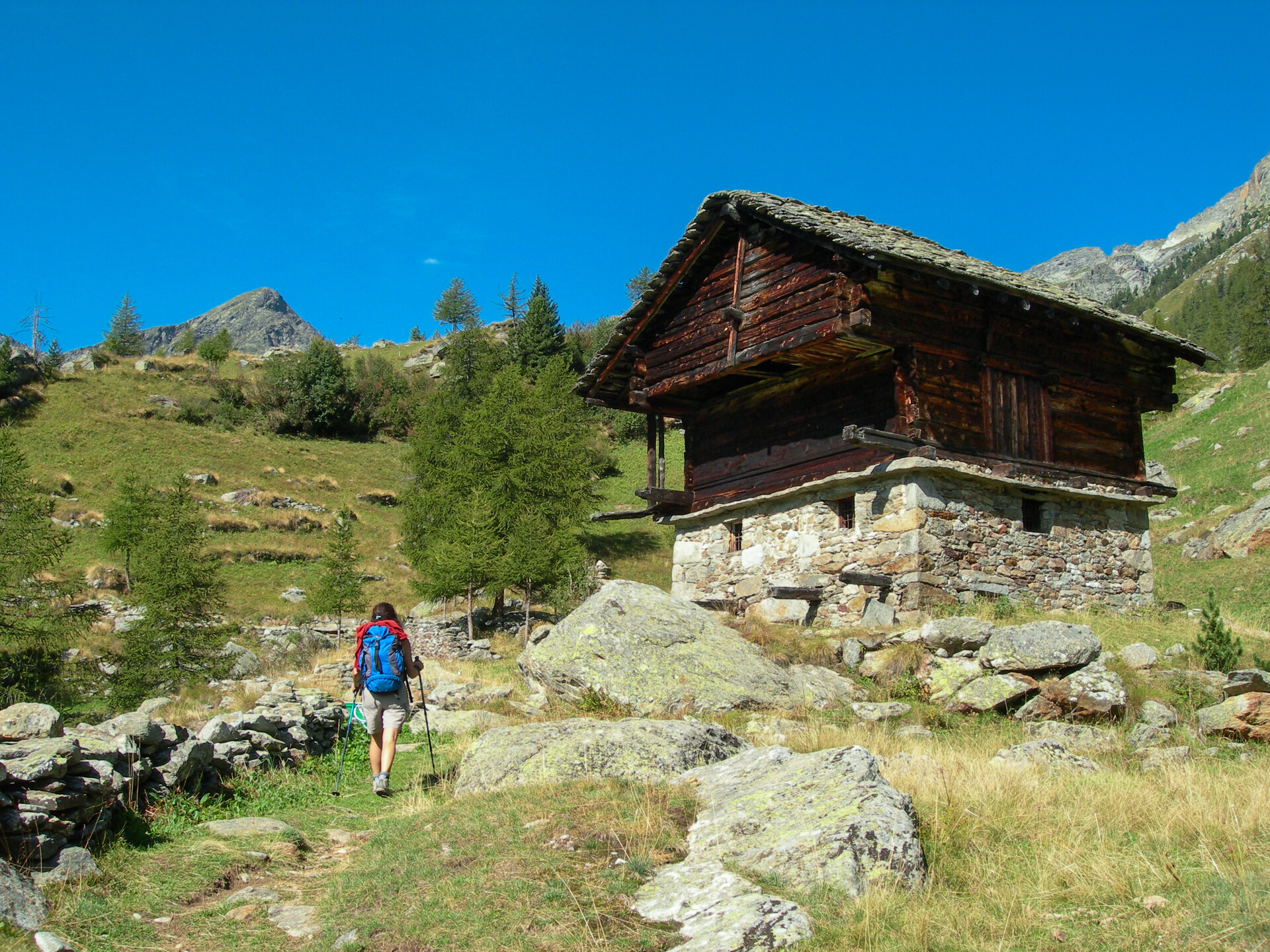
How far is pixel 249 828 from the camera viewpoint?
25.0 ft

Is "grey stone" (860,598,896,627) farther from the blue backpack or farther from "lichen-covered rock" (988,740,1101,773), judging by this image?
the blue backpack

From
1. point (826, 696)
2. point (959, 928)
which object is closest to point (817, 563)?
point (826, 696)

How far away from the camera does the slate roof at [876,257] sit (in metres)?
15.9

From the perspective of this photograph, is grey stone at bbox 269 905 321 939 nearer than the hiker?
Yes

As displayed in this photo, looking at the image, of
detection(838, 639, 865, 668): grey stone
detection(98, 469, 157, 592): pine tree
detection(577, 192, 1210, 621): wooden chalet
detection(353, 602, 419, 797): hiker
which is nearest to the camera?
detection(353, 602, 419, 797): hiker

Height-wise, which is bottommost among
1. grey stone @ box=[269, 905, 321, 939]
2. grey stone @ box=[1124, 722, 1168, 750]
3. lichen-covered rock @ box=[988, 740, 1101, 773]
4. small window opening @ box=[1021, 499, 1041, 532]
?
grey stone @ box=[269, 905, 321, 939]

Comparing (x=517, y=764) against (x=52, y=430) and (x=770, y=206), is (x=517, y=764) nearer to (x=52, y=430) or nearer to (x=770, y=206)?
(x=770, y=206)

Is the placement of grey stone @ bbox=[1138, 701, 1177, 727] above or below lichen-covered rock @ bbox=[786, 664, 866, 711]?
below

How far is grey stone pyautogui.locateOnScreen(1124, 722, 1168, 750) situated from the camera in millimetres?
9531

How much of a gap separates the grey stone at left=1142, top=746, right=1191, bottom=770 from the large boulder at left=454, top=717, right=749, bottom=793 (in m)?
3.66

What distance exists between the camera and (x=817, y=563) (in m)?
18.0

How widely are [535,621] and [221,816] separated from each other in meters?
23.2

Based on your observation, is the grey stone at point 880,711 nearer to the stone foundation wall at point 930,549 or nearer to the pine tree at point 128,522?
the stone foundation wall at point 930,549

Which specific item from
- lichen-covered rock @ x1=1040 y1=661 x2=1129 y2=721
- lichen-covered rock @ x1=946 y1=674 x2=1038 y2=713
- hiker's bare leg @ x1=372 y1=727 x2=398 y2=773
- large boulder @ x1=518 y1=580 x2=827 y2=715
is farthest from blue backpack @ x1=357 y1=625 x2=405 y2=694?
lichen-covered rock @ x1=1040 y1=661 x2=1129 y2=721
